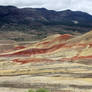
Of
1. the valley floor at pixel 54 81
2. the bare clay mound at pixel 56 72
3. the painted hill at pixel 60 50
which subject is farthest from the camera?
the painted hill at pixel 60 50

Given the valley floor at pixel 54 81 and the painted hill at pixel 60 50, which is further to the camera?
the painted hill at pixel 60 50

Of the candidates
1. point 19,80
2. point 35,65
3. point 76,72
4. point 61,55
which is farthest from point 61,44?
point 19,80

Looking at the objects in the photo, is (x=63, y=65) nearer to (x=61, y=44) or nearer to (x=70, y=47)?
(x=70, y=47)

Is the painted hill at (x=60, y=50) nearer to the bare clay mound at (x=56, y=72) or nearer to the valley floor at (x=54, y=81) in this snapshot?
the bare clay mound at (x=56, y=72)

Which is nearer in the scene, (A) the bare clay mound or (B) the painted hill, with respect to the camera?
(A) the bare clay mound

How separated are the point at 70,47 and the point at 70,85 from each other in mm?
48861

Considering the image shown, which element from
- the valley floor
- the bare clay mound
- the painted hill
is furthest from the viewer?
the painted hill

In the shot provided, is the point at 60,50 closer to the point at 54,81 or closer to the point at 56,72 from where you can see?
the point at 56,72

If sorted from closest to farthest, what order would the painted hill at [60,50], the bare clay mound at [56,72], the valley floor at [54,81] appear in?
the valley floor at [54,81], the bare clay mound at [56,72], the painted hill at [60,50]

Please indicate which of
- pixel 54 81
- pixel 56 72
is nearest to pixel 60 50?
pixel 56 72

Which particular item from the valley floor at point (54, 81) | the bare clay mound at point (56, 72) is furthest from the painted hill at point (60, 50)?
the valley floor at point (54, 81)

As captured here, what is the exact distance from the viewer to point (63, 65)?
2771 inches

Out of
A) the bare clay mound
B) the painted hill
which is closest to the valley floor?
the bare clay mound

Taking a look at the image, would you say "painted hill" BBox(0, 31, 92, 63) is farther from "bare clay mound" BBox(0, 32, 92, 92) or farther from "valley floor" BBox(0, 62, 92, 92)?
"valley floor" BBox(0, 62, 92, 92)
